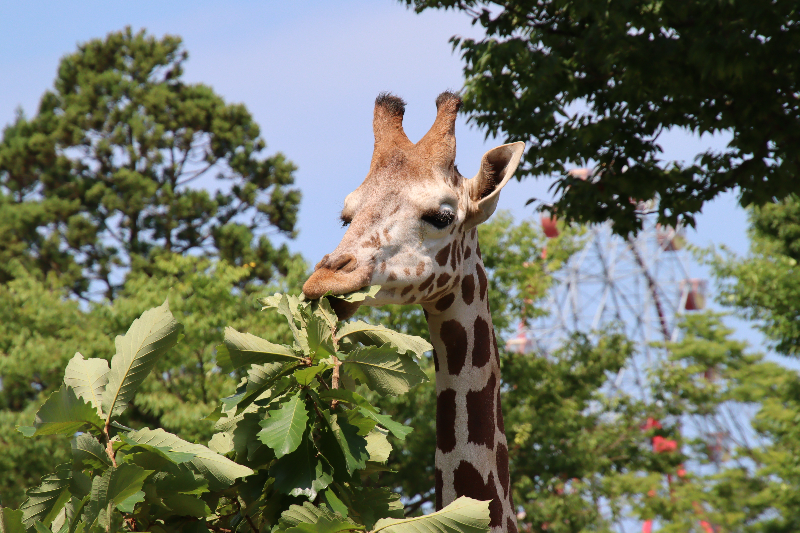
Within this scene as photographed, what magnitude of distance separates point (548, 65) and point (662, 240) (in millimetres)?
28372

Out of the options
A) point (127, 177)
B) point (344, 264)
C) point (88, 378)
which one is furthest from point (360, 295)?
point (127, 177)

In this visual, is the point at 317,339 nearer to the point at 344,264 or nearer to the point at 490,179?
the point at 344,264

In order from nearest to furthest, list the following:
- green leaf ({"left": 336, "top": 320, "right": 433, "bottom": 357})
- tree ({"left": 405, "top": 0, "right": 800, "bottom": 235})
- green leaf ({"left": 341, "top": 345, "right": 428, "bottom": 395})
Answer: green leaf ({"left": 341, "top": 345, "right": 428, "bottom": 395})
green leaf ({"left": 336, "top": 320, "right": 433, "bottom": 357})
tree ({"left": 405, "top": 0, "right": 800, "bottom": 235})

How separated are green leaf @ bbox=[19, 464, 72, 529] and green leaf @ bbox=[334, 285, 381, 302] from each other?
1.14 metres

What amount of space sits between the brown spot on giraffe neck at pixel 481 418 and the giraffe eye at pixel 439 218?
816 millimetres

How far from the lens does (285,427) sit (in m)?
2.07

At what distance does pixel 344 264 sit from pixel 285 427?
113cm

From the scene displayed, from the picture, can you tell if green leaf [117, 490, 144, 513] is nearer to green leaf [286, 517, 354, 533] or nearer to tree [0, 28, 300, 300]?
green leaf [286, 517, 354, 533]

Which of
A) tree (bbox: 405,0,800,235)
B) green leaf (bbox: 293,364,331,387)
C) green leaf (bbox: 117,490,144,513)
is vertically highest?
tree (bbox: 405,0,800,235)

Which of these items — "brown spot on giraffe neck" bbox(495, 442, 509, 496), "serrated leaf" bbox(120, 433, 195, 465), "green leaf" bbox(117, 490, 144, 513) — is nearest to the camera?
"green leaf" bbox(117, 490, 144, 513)

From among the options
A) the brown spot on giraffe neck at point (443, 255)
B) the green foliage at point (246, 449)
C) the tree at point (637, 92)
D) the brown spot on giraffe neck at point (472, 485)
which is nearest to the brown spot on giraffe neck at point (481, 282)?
the brown spot on giraffe neck at point (443, 255)

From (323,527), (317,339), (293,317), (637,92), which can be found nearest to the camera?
(323,527)

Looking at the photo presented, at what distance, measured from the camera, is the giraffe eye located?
347cm

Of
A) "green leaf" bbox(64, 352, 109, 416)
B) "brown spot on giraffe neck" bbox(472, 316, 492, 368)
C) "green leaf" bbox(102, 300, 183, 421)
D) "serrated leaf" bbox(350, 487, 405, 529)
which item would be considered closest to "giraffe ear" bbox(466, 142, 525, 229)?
"brown spot on giraffe neck" bbox(472, 316, 492, 368)
